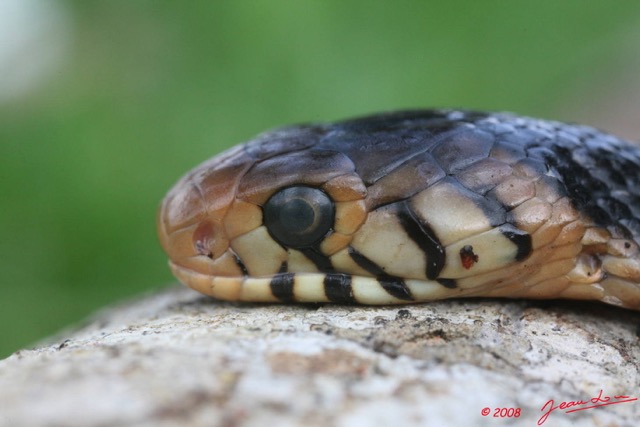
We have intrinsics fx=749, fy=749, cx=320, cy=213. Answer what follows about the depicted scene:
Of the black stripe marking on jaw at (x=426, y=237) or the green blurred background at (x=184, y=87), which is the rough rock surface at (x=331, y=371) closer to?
the black stripe marking on jaw at (x=426, y=237)

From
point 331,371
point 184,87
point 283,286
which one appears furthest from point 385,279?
point 184,87

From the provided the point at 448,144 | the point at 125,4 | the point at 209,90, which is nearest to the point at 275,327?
the point at 448,144

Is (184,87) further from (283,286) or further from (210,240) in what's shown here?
(283,286)

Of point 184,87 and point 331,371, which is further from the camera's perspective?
point 184,87

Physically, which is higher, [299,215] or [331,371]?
→ [299,215]

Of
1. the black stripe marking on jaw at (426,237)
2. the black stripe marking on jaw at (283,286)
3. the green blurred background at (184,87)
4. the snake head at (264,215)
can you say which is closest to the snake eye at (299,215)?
the snake head at (264,215)

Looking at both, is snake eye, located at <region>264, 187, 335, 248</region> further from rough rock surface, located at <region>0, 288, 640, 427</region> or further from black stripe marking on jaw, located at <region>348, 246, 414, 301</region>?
rough rock surface, located at <region>0, 288, 640, 427</region>

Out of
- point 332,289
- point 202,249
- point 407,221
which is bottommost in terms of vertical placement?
point 332,289
